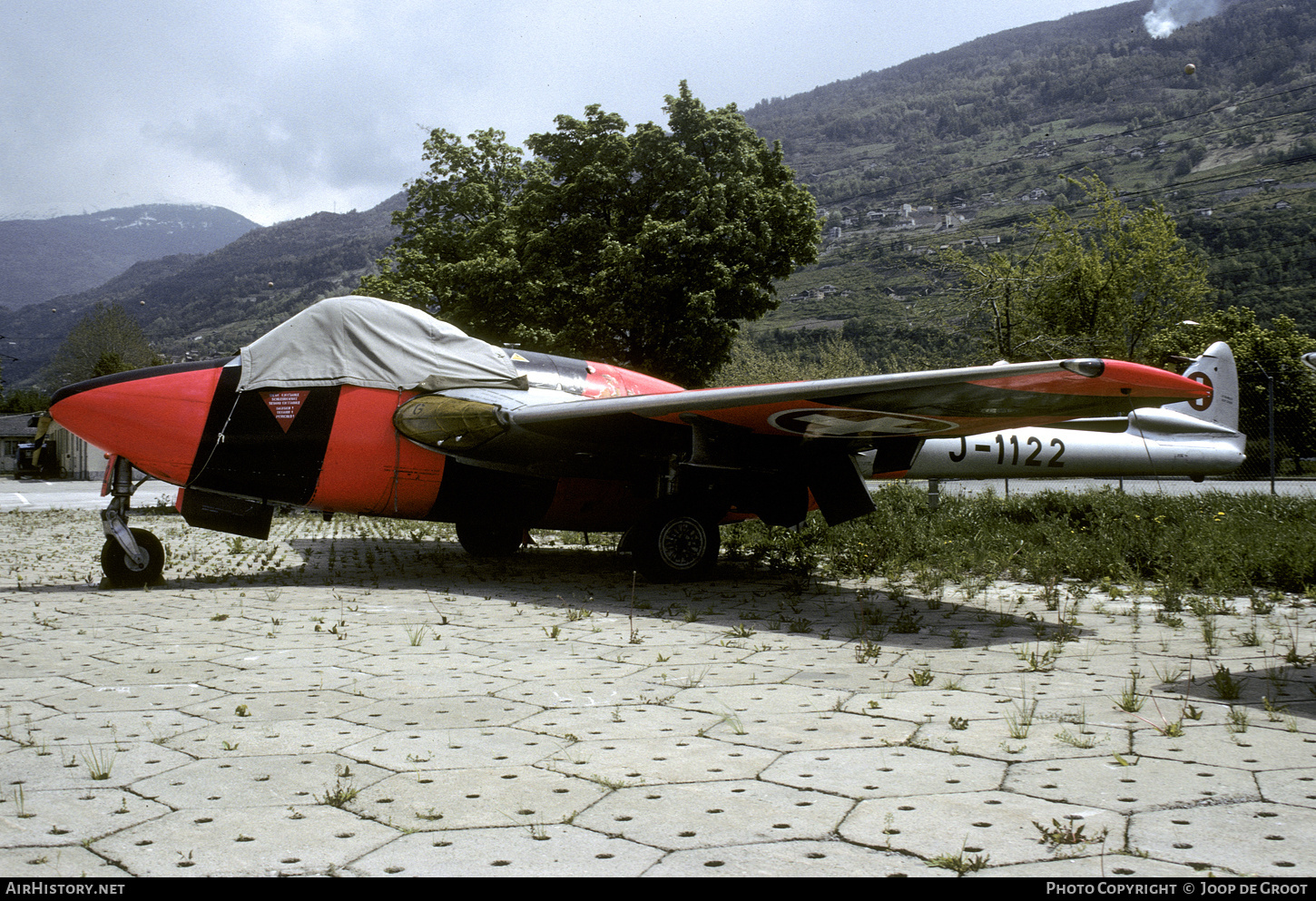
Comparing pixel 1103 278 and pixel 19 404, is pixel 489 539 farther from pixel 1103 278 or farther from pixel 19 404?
pixel 19 404

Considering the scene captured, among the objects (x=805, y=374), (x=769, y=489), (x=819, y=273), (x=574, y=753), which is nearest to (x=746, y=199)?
(x=769, y=489)

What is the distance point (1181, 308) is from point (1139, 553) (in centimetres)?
2856

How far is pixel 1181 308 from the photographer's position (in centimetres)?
3198

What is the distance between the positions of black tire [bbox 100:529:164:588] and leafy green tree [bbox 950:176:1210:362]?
2277 cm

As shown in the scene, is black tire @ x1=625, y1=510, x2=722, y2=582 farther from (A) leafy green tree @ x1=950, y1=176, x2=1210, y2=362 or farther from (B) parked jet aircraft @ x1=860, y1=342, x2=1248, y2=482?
(A) leafy green tree @ x1=950, y1=176, x2=1210, y2=362

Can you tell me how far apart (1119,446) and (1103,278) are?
19.8m


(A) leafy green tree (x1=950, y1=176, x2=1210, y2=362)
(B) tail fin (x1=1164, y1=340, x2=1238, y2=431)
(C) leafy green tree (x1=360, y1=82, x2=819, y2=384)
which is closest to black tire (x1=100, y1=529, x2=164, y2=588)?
(B) tail fin (x1=1164, y1=340, x2=1238, y2=431)

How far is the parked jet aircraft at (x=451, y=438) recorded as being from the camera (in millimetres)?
7344

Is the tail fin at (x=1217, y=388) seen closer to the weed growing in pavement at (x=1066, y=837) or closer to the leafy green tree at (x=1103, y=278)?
the weed growing in pavement at (x=1066, y=837)

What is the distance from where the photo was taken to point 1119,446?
11.1m

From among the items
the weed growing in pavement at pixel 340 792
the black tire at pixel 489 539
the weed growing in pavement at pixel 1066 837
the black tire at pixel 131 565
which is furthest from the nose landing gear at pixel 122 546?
the weed growing in pavement at pixel 1066 837

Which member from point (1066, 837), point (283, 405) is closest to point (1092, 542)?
point (1066, 837)

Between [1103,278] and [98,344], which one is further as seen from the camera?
[98,344]

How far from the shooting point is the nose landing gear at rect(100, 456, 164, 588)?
749 centimetres
